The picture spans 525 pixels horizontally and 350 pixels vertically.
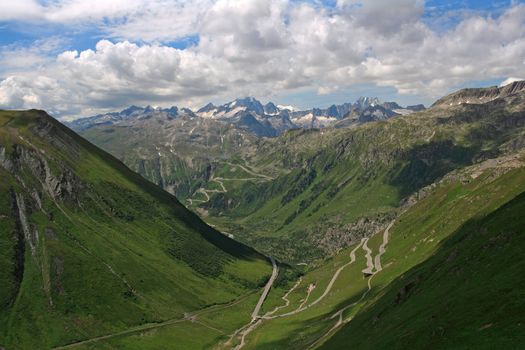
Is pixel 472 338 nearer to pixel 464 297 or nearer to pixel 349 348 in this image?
pixel 464 297

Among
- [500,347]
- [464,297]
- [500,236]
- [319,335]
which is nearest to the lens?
[500,347]

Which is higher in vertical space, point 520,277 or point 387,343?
point 520,277

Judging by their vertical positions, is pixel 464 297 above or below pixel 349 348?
above

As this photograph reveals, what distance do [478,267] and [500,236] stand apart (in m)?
15.4

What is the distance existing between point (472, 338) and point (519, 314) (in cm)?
689

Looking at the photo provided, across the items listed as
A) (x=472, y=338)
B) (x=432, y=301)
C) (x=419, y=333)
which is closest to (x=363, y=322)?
(x=432, y=301)

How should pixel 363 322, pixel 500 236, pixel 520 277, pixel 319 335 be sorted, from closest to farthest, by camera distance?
pixel 520 277 → pixel 500 236 → pixel 363 322 → pixel 319 335

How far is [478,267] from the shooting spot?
98938mm

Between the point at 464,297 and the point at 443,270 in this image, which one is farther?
the point at 443,270

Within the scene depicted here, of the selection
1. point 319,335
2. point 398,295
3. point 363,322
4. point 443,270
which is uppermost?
point 443,270

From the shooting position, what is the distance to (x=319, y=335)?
167 m

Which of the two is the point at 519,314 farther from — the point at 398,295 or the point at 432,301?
the point at 398,295

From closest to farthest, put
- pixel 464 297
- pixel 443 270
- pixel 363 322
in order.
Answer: pixel 464 297 < pixel 443 270 < pixel 363 322

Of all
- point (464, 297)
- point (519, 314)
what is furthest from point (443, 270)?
point (519, 314)
